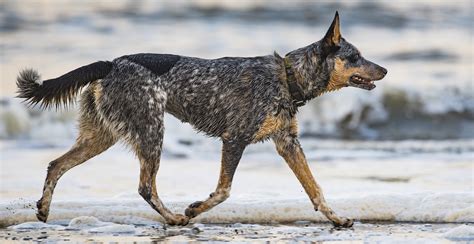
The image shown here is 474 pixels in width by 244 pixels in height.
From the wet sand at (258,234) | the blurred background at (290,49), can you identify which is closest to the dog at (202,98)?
the wet sand at (258,234)

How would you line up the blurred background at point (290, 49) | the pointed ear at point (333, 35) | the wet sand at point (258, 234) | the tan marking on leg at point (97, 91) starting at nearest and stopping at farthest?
1. the wet sand at point (258, 234)
2. the pointed ear at point (333, 35)
3. the tan marking on leg at point (97, 91)
4. the blurred background at point (290, 49)

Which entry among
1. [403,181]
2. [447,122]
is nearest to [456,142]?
[447,122]

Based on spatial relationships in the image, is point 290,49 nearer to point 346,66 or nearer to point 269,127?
point 346,66

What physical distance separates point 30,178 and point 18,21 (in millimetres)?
12470

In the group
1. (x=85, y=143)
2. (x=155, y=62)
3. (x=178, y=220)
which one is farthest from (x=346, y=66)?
(x=85, y=143)

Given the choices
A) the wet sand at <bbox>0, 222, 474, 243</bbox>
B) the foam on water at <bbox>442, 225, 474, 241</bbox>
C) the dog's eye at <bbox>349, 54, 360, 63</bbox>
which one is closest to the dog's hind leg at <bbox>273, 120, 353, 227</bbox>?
the wet sand at <bbox>0, 222, 474, 243</bbox>

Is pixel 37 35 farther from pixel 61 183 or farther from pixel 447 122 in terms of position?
pixel 61 183

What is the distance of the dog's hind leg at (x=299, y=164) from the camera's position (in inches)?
325

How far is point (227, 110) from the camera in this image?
324 inches

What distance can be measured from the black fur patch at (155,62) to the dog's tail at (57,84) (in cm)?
21

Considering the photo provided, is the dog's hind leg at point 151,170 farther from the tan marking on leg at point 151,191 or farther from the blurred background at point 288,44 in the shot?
the blurred background at point 288,44

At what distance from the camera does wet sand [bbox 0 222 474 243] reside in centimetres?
767

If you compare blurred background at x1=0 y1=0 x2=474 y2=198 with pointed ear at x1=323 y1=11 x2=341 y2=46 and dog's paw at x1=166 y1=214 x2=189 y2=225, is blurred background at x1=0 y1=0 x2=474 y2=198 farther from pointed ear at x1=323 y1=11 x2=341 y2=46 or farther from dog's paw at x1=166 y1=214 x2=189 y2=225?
pointed ear at x1=323 y1=11 x2=341 y2=46

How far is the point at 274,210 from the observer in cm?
850
